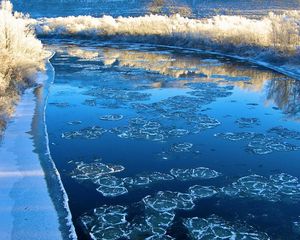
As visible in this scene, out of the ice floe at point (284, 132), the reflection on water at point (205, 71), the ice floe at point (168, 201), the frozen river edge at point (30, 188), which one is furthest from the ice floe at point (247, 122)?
the frozen river edge at point (30, 188)

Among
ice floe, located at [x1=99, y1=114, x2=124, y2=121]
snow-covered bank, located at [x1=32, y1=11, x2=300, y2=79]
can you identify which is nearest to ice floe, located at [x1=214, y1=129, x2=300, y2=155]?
ice floe, located at [x1=99, y1=114, x2=124, y2=121]

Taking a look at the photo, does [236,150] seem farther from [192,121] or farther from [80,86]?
[80,86]

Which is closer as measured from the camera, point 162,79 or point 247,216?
point 247,216

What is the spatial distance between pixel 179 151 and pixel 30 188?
319 cm

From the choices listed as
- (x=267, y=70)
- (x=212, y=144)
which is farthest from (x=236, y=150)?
(x=267, y=70)

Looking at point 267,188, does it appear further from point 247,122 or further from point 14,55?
point 14,55

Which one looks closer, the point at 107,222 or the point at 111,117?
the point at 107,222

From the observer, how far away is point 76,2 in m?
68.2

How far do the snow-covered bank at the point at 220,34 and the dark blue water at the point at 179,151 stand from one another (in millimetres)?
3312

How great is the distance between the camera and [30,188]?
725 cm

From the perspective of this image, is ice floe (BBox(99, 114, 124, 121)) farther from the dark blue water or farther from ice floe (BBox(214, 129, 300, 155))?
ice floe (BBox(214, 129, 300, 155))

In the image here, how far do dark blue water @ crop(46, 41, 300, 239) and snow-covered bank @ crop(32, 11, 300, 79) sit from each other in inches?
130

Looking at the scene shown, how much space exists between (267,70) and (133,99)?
7.41 meters

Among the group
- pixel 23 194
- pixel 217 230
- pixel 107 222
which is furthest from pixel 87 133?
pixel 217 230
